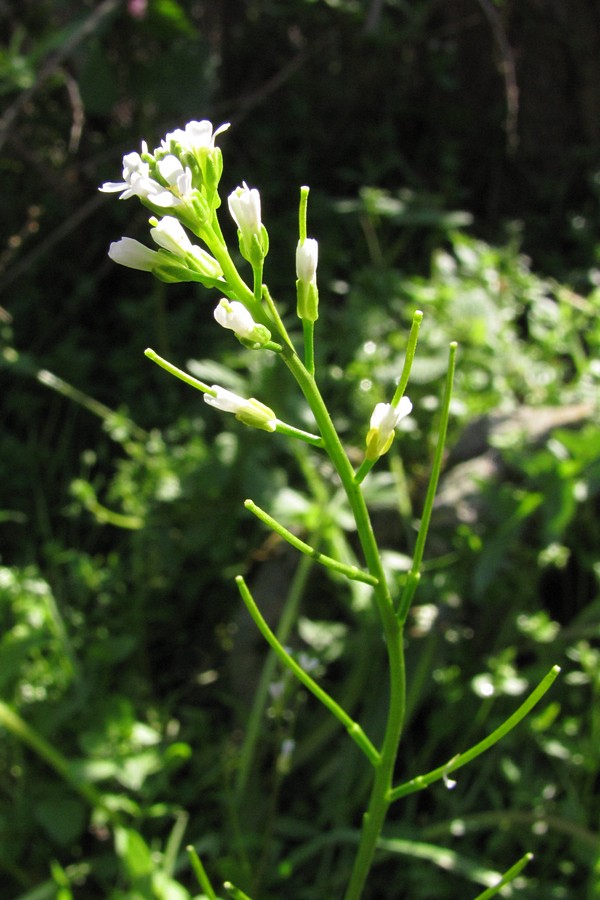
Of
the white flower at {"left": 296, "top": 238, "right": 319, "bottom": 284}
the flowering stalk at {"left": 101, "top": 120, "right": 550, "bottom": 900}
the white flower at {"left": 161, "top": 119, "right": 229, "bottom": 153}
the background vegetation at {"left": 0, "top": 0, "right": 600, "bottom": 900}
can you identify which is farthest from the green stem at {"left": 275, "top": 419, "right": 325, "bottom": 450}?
the background vegetation at {"left": 0, "top": 0, "right": 600, "bottom": 900}

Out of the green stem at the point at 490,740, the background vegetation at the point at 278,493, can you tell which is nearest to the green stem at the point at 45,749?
the background vegetation at the point at 278,493

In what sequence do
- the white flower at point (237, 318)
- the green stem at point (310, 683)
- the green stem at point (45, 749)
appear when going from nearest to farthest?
the white flower at point (237, 318) → the green stem at point (310, 683) → the green stem at point (45, 749)

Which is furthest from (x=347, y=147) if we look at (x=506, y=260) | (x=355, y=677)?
(x=355, y=677)

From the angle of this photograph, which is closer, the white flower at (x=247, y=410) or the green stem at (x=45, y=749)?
the white flower at (x=247, y=410)

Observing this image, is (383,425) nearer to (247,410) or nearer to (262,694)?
(247,410)

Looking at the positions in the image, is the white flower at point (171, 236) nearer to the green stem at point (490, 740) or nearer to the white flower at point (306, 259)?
the white flower at point (306, 259)

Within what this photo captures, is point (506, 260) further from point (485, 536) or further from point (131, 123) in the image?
point (131, 123)
